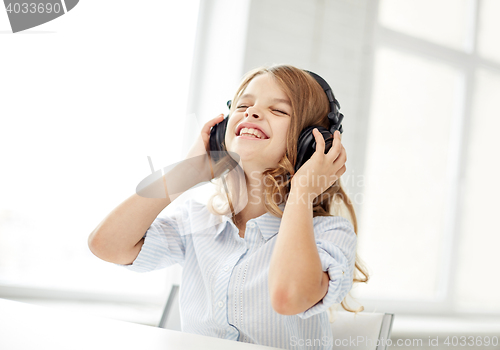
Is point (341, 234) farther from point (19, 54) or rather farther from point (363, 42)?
point (363, 42)

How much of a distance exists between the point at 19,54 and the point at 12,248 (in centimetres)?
47

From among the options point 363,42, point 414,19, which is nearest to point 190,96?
point 363,42

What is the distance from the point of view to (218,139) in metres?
0.84

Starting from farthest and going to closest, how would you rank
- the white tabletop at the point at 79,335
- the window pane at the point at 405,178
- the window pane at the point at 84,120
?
the window pane at the point at 405,178, the window pane at the point at 84,120, the white tabletop at the point at 79,335

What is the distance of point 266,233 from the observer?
81 centimetres

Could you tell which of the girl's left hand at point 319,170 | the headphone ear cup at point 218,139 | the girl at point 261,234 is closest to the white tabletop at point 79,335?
the girl at point 261,234

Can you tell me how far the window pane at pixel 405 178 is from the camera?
5.64ft

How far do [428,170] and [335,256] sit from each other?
1.39 m

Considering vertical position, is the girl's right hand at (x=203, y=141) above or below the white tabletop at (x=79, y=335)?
above

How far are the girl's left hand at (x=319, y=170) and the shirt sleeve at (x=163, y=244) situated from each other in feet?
1.15

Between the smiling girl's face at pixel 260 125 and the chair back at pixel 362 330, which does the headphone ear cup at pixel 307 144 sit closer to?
the smiling girl's face at pixel 260 125

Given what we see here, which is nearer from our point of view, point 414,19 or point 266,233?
point 266,233

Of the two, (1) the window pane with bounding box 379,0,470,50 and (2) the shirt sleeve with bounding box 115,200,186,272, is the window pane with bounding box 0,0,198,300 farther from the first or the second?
(1) the window pane with bounding box 379,0,470,50

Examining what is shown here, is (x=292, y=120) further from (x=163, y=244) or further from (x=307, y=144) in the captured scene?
(x=163, y=244)
